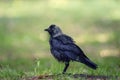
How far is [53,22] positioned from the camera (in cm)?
2305

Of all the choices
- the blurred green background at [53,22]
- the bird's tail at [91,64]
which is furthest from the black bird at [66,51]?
the blurred green background at [53,22]

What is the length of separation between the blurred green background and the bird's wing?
400 centimetres

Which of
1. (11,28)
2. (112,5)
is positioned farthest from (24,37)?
(112,5)

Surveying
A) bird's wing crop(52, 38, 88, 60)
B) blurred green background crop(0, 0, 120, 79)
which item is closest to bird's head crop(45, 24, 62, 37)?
bird's wing crop(52, 38, 88, 60)

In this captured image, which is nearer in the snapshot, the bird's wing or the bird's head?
the bird's wing

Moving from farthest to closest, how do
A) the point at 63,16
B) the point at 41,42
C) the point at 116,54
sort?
the point at 63,16 < the point at 41,42 < the point at 116,54

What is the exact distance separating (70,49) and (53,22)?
42.2 feet

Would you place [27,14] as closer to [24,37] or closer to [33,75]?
[24,37]

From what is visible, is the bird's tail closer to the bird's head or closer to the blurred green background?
the bird's head

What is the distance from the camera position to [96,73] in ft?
35.0

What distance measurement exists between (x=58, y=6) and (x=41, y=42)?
9.26m

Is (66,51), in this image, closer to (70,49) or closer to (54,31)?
(70,49)

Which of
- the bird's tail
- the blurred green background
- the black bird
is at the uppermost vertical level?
the blurred green background

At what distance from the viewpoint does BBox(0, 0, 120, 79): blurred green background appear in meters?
17.6
